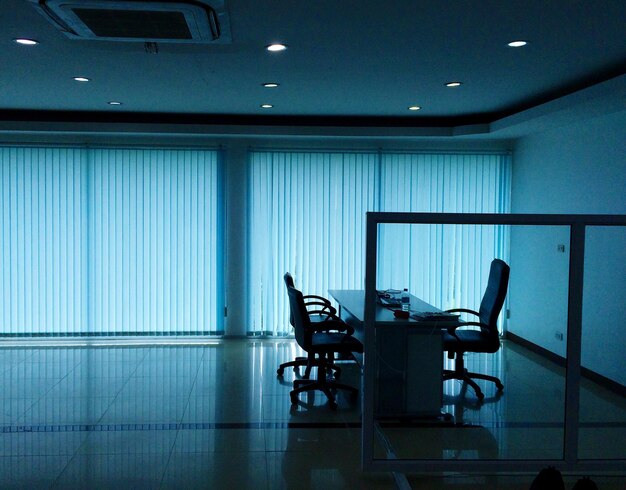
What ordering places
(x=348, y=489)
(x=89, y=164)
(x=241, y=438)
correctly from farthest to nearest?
1. (x=89, y=164)
2. (x=241, y=438)
3. (x=348, y=489)

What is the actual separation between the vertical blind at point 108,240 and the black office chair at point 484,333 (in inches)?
135

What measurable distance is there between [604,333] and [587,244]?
93 cm

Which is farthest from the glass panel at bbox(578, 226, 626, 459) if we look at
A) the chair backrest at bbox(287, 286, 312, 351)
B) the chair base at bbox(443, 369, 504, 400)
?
the chair backrest at bbox(287, 286, 312, 351)

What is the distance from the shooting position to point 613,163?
230 inches

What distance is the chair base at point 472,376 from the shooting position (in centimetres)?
568

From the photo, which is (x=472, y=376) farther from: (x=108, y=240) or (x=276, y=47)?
(x=108, y=240)

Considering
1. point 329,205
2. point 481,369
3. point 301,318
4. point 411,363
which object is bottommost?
point 481,369

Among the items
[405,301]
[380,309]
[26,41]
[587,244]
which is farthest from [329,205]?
[26,41]

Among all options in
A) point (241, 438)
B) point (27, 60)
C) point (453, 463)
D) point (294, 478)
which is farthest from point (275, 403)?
point (27, 60)

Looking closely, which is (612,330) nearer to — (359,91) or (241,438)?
(359,91)

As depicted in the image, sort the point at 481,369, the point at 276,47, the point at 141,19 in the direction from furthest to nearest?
the point at 481,369 → the point at 276,47 → the point at 141,19

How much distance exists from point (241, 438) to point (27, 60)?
3297 millimetres

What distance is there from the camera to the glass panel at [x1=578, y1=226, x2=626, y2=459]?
17.3 ft

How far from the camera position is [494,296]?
5.59m
